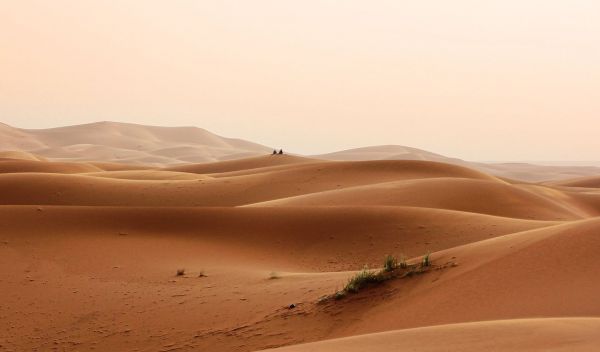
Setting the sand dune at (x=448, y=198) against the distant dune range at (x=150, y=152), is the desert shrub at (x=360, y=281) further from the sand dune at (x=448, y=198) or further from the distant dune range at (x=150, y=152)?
the distant dune range at (x=150, y=152)

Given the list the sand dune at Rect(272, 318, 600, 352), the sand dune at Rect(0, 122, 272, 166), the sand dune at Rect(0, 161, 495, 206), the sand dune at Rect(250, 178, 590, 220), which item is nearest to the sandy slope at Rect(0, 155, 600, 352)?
the sand dune at Rect(272, 318, 600, 352)

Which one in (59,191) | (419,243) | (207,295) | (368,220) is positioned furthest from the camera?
(59,191)

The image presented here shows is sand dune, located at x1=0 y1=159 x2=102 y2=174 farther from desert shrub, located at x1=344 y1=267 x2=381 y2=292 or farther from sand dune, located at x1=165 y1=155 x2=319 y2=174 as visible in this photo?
desert shrub, located at x1=344 y1=267 x2=381 y2=292

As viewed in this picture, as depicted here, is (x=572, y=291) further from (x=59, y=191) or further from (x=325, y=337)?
(x=59, y=191)

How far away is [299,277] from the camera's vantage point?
11.9 metres

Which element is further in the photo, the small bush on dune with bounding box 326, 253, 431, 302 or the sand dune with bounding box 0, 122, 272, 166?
the sand dune with bounding box 0, 122, 272, 166

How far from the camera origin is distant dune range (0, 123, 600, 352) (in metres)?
7.36

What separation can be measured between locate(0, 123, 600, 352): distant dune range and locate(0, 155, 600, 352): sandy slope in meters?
0.04

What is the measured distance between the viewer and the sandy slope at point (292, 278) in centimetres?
741

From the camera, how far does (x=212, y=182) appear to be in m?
31.8

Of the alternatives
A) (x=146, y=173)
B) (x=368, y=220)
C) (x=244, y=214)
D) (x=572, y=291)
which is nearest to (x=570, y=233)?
(x=572, y=291)

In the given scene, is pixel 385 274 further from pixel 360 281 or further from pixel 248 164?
pixel 248 164

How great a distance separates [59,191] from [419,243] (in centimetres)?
1812

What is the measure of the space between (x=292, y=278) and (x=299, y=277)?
13cm
